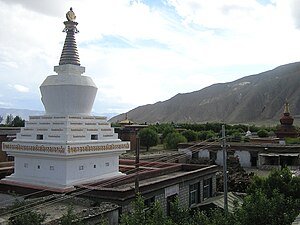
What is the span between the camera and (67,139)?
55.1 ft

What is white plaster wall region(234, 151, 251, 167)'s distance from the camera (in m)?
36.9

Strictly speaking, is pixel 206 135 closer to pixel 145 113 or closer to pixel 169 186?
pixel 169 186

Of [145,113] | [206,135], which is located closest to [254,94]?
[145,113]

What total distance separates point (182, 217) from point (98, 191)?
475cm

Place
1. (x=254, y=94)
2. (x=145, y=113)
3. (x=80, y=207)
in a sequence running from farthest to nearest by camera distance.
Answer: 1. (x=145, y=113)
2. (x=254, y=94)
3. (x=80, y=207)

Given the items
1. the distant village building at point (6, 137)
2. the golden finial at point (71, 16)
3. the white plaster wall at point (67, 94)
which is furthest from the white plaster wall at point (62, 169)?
the distant village building at point (6, 137)

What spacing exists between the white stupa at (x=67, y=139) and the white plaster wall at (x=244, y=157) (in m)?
20.4

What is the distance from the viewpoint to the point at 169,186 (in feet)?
55.6

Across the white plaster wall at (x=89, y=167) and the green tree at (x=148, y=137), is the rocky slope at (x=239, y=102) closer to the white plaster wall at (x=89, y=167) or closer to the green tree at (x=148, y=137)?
A: the green tree at (x=148, y=137)

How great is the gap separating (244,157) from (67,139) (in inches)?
960

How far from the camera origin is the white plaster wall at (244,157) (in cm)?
3691

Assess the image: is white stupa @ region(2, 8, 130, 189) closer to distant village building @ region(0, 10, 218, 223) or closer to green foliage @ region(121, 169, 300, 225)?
distant village building @ region(0, 10, 218, 223)

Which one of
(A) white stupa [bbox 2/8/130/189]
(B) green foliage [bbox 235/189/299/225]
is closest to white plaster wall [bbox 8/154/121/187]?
(A) white stupa [bbox 2/8/130/189]

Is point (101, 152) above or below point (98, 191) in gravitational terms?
above
